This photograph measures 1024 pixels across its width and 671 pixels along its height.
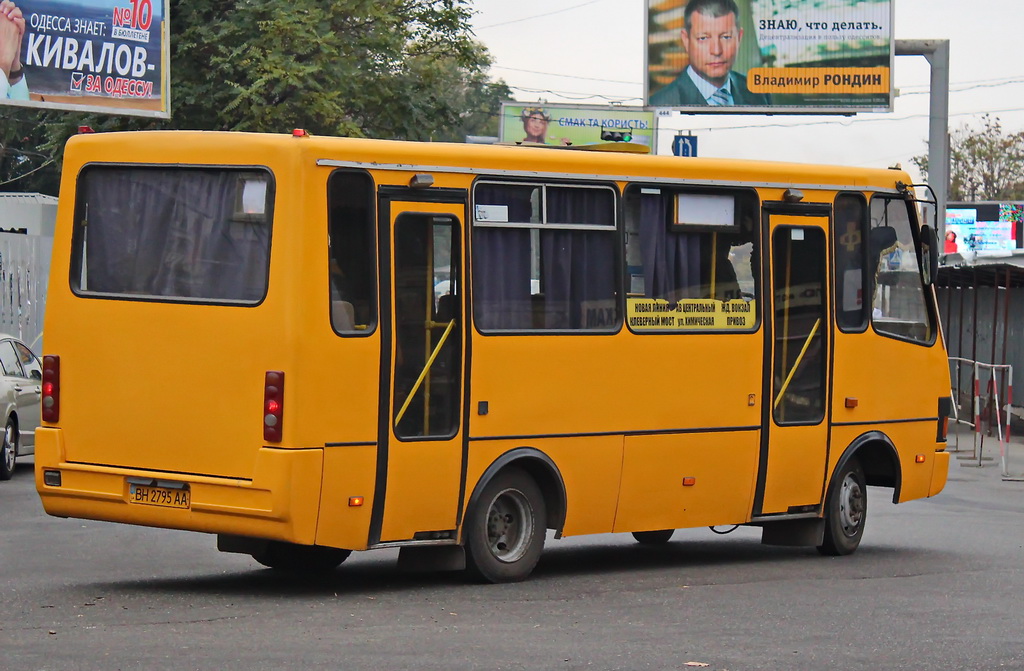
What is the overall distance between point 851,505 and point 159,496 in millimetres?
5700

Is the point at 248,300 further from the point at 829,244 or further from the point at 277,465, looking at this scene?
the point at 829,244

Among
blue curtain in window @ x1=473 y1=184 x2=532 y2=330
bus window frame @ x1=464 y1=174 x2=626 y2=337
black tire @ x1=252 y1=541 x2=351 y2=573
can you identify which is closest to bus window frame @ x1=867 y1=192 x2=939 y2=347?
bus window frame @ x1=464 y1=174 x2=626 y2=337

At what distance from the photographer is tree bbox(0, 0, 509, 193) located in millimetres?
34656

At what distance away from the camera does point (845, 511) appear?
13727 millimetres

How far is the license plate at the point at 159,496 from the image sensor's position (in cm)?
1038

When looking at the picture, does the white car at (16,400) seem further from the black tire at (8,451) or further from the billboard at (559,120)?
the billboard at (559,120)

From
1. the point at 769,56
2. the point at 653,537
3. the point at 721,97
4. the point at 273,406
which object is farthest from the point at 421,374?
the point at 721,97

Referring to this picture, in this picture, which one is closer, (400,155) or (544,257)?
(400,155)

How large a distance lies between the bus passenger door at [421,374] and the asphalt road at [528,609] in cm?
53

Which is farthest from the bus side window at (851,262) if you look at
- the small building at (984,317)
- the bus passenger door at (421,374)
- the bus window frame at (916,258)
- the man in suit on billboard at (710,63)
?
the man in suit on billboard at (710,63)

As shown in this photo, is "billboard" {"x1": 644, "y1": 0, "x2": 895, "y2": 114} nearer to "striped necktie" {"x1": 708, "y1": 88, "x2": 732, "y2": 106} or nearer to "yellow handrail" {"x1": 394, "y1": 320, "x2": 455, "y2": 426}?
"striped necktie" {"x1": 708, "y1": 88, "x2": 732, "y2": 106}

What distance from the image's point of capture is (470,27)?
39844 mm

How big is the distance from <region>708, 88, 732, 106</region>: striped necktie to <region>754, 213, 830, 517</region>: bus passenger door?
31400 millimetres

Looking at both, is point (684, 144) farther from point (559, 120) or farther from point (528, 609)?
point (528, 609)
